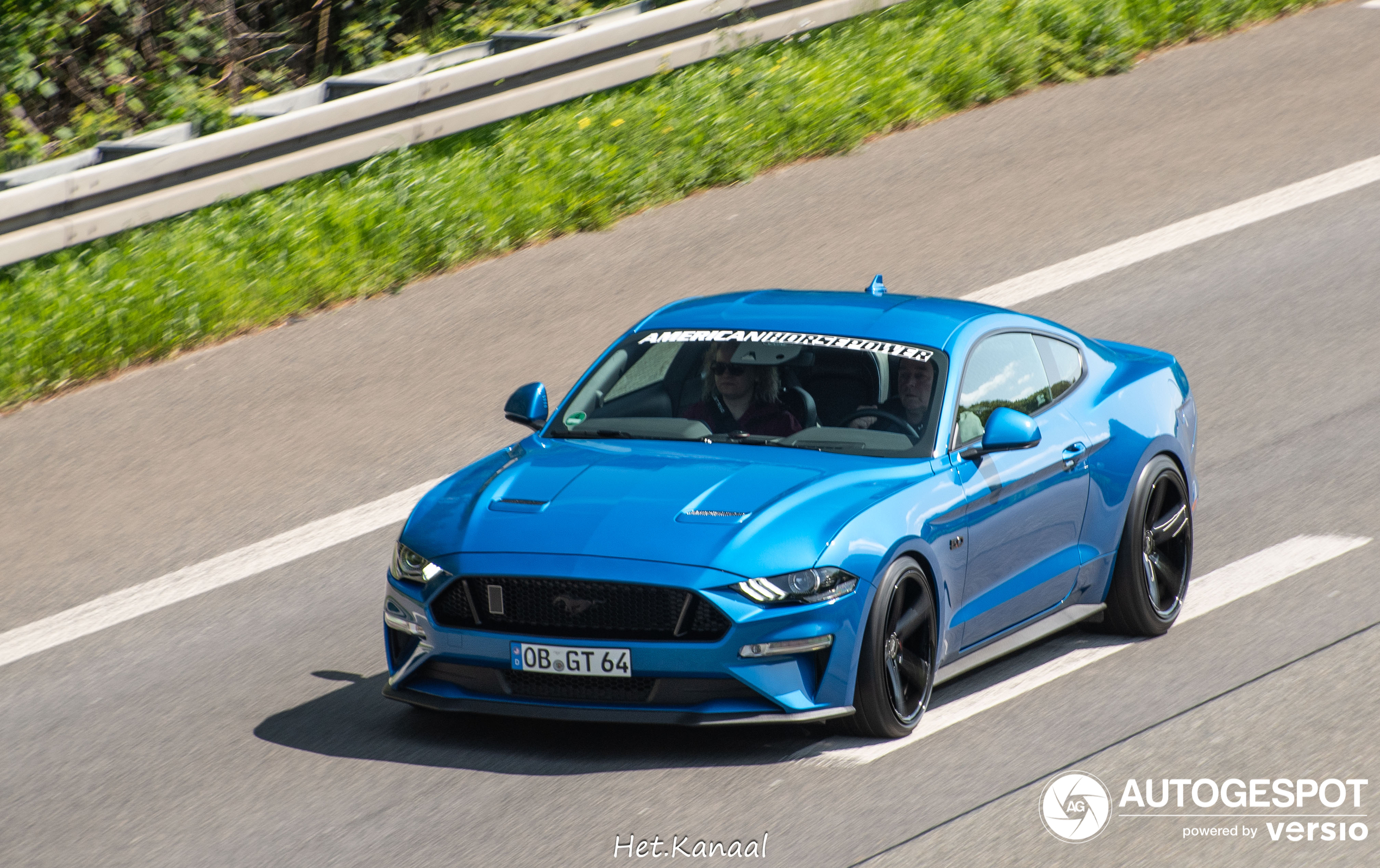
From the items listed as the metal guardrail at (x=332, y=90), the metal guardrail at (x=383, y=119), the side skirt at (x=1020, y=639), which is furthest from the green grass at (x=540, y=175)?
the side skirt at (x=1020, y=639)

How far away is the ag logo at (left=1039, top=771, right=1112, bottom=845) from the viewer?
19.7 ft

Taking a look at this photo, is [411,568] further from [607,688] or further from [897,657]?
[897,657]

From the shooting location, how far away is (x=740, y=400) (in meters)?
7.59

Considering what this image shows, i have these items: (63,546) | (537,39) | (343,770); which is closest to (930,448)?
(343,770)

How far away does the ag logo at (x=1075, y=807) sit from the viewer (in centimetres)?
600

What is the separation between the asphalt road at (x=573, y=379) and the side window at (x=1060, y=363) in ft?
3.76

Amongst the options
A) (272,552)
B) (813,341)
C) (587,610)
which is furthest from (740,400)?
(272,552)

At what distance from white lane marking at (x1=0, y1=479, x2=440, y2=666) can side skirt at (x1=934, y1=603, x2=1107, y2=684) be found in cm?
347

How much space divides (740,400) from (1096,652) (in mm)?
1808

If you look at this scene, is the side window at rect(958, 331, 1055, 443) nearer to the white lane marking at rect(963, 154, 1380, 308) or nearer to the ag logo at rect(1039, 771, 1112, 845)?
the ag logo at rect(1039, 771, 1112, 845)

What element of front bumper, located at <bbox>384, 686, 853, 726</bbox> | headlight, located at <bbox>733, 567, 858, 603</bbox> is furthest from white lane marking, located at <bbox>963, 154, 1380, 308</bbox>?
front bumper, located at <bbox>384, 686, 853, 726</bbox>

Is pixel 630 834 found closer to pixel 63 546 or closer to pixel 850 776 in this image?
pixel 850 776

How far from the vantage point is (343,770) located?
6738mm

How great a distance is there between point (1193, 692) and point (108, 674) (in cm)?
435
